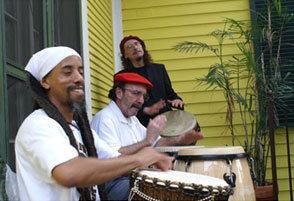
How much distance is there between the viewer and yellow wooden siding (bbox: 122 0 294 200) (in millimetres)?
5164

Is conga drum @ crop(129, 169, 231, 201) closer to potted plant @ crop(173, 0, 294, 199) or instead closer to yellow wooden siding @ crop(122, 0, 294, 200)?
potted plant @ crop(173, 0, 294, 199)

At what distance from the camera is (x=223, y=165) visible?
2705 millimetres

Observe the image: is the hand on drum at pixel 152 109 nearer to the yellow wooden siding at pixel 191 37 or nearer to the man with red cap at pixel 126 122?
the man with red cap at pixel 126 122

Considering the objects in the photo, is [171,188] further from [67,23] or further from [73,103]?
[67,23]

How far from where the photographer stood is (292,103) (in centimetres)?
495

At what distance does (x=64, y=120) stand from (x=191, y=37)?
12.1ft

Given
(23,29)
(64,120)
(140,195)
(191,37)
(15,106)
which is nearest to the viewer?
(64,120)

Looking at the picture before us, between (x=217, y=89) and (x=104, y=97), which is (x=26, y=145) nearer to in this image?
(x=104, y=97)

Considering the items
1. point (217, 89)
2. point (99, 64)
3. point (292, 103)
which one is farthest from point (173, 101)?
point (292, 103)

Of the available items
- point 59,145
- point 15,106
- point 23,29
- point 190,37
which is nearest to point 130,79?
point 23,29

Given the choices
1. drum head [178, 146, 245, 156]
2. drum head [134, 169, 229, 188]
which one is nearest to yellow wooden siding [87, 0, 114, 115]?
drum head [178, 146, 245, 156]

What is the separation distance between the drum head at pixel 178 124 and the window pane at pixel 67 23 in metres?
1.02

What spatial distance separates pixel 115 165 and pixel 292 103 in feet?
12.4

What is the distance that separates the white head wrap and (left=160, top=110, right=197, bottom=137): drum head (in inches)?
67.4
